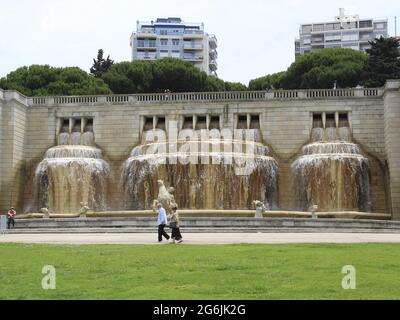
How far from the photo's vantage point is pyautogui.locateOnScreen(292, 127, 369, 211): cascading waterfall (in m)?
41.6

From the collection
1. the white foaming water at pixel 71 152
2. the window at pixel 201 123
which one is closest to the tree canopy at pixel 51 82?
the white foaming water at pixel 71 152

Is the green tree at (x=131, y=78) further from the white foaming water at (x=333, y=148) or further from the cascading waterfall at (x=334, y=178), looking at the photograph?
the cascading waterfall at (x=334, y=178)

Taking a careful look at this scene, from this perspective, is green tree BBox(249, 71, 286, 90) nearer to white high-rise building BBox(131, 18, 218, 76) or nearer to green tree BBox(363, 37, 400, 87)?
green tree BBox(363, 37, 400, 87)

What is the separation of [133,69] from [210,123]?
25.5m

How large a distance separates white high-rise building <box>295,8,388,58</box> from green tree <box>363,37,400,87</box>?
73563 millimetres

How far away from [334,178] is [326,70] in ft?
97.4

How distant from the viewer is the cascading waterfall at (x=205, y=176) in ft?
136

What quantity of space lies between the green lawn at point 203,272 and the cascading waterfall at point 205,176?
2401cm

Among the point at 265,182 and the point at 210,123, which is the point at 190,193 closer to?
the point at 265,182

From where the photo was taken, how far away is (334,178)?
4169cm

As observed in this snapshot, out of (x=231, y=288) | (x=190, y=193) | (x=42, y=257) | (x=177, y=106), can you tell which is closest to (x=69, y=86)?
(x=177, y=106)

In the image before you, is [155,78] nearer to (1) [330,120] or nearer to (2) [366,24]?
(1) [330,120]

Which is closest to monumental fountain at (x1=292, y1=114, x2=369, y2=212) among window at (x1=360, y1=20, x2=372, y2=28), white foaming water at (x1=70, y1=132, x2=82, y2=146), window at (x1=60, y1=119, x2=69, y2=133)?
white foaming water at (x1=70, y1=132, x2=82, y2=146)

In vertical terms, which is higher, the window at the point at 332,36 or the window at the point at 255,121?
the window at the point at 332,36
